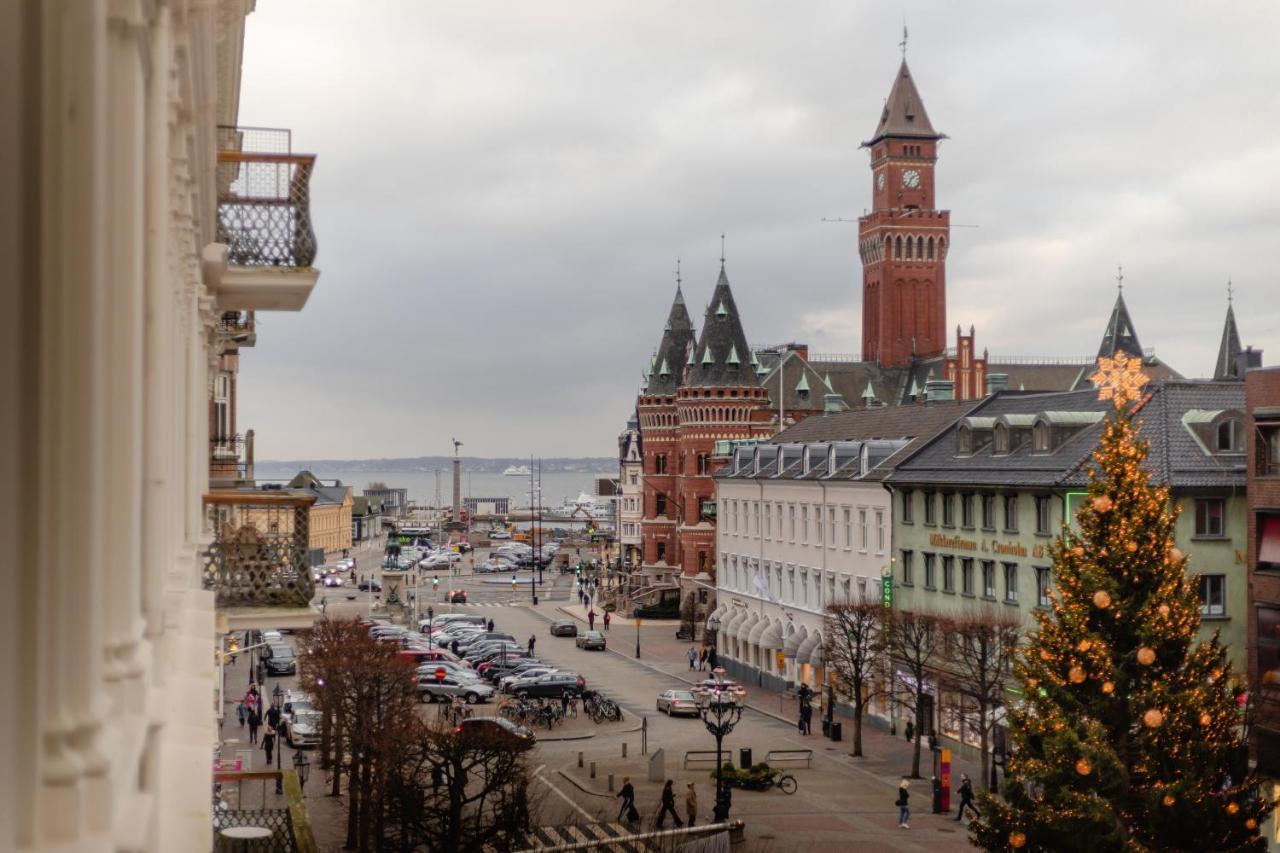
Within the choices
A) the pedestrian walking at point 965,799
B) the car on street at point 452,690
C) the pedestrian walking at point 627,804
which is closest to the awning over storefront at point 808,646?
the car on street at point 452,690

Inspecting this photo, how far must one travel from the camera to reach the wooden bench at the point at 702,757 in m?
51.8

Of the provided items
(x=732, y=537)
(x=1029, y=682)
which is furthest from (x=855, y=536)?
(x=1029, y=682)

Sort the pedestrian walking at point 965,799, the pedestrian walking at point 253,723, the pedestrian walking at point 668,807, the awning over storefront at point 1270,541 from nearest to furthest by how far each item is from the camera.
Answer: the awning over storefront at point 1270,541, the pedestrian walking at point 668,807, the pedestrian walking at point 965,799, the pedestrian walking at point 253,723

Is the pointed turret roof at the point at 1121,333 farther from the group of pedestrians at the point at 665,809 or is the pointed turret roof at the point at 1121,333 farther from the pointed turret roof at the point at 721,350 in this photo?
the group of pedestrians at the point at 665,809

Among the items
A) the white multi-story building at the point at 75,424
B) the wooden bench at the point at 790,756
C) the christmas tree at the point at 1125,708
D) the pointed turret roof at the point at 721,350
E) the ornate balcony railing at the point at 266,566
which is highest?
the pointed turret roof at the point at 721,350

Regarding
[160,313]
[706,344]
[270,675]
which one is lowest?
[270,675]

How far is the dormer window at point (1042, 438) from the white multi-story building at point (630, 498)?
273 feet

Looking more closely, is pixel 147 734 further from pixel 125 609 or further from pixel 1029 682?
pixel 1029 682

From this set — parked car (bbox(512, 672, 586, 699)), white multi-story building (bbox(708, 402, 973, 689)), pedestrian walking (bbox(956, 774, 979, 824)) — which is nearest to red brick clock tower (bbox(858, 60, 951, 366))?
white multi-story building (bbox(708, 402, 973, 689))

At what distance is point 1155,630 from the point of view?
2719 centimetres

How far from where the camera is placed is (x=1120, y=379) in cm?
2827

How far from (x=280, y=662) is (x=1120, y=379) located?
57.6 meters

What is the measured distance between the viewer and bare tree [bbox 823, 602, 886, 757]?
54781mm

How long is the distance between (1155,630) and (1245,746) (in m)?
2.93
